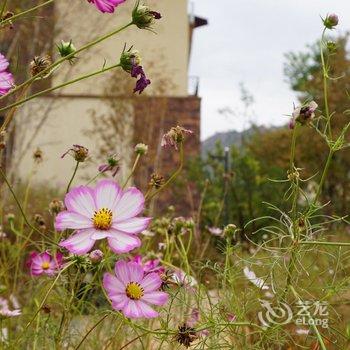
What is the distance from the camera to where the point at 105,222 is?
2.54 ft

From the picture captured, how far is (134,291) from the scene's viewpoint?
85 cm

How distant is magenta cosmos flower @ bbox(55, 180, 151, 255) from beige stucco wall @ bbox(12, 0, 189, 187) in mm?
8923

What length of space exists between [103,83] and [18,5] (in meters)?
2.51

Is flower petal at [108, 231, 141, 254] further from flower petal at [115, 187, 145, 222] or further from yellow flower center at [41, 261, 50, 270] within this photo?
yellow flower center at [41, 261, 50, 270]

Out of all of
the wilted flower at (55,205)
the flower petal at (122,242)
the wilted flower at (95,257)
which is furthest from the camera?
the wilted flower at (55,205)

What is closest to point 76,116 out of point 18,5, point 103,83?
point 103,83

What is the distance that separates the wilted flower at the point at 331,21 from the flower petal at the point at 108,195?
0.49 m

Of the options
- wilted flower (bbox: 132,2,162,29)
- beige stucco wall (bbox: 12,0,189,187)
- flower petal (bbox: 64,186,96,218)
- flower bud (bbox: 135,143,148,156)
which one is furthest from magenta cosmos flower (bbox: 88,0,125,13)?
beige stucco wall (bbox: 12,0,189,187)

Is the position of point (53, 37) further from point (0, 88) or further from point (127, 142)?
point (0, 88)

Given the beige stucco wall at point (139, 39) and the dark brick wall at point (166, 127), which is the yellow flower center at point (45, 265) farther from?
the beige stucco wall at point (139, 39)

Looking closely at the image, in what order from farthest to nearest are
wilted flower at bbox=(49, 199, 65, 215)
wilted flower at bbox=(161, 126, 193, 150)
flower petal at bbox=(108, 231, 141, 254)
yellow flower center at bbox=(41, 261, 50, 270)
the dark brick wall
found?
the dark brick wall
yellow flower center at bbox=(41, 261, 50, 270)
wilted flower at bbox=(49, 199, 65, 215)
wilted flower at bbox=(161, 126, 193, 150)
flower petal at bbox=(108, 231, 141, 254)

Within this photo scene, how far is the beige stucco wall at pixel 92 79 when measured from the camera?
9.98 meters

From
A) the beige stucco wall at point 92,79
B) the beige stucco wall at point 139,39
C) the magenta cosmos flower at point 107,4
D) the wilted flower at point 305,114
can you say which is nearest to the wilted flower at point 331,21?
the wilted flower at point 305,114

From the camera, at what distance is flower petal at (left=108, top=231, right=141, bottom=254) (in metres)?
0.72
